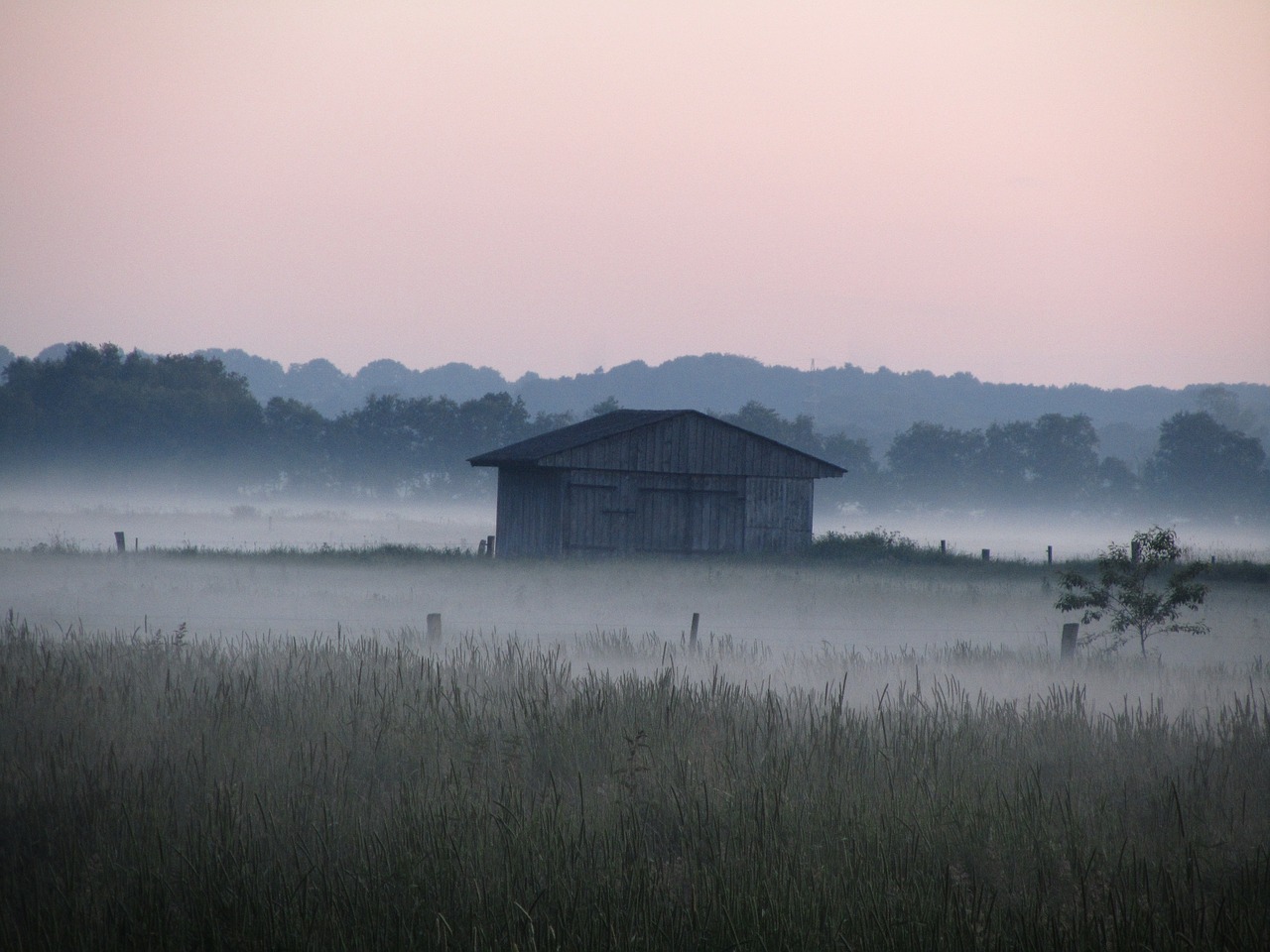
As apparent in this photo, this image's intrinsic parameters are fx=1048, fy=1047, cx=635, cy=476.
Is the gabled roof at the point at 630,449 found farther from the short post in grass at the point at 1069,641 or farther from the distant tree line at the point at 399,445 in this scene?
the distant tree line at the point at 399,445

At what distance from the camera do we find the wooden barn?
105 feet

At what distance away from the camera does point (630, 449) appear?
32.7 meters

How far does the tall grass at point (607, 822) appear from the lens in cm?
449

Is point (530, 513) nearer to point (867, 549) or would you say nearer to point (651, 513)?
point (651, 513)

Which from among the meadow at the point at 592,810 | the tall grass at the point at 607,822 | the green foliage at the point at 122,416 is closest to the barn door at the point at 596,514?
the meadow at the point at 592,810

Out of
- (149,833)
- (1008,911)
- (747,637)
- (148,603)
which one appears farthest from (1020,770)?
(148,603)

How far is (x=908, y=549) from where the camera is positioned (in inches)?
1396

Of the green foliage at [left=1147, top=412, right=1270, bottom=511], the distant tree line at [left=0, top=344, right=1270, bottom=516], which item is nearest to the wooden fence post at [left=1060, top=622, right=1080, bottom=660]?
the distant tree line at [left=0, top=344, right=1270, bottom=516]

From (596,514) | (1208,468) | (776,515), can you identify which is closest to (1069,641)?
(596,514)

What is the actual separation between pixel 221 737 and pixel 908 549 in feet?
101

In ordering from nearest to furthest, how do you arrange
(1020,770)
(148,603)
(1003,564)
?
(1020,770)
(148,603)
(1003,564)

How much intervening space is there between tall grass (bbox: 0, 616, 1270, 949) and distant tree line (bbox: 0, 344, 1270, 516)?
90.0 meters

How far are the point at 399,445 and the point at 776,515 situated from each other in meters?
78.3

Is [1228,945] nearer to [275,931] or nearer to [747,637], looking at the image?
[275,931]
